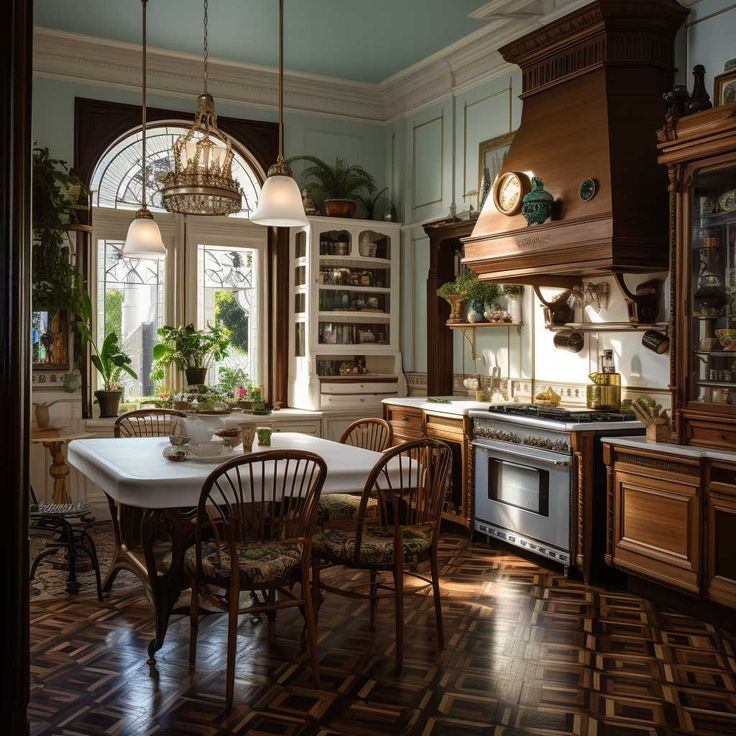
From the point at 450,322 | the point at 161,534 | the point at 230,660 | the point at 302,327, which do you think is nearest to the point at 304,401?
the point at 302,327

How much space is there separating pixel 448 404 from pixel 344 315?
1582 mm

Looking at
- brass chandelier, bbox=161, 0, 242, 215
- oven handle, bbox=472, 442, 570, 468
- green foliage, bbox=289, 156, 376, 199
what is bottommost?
oven handle, bbox=472, 442, 570, 468

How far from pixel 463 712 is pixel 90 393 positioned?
4.50 meters

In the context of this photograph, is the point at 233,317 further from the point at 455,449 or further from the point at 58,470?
the point at 455,449

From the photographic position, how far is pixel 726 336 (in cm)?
395

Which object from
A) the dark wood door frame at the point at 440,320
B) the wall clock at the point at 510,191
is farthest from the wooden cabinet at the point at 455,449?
the wall clock at the point at 510,191

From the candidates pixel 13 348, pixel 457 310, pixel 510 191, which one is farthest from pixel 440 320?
pixel 13 348

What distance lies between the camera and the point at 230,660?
3031mm

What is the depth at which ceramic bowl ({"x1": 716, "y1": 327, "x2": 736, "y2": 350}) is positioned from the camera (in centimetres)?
392

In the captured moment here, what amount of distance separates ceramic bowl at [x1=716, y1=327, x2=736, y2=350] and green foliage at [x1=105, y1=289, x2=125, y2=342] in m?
4.67

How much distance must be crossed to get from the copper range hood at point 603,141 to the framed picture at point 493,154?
0.95m

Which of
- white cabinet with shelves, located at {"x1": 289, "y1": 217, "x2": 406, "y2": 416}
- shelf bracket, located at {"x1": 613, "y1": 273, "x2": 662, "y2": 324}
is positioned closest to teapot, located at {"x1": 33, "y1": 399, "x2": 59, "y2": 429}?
white cabinet with shelves, located at {"x1": 289, "y1": 217, "x2": 406, "y2": 416}

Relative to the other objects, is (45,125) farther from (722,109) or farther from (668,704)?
(668,704)

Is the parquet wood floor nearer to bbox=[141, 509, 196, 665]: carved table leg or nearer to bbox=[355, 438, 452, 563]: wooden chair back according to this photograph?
bbox=[141, 509, 196, 665]: carved table leg
